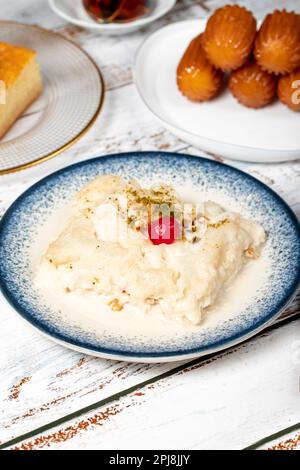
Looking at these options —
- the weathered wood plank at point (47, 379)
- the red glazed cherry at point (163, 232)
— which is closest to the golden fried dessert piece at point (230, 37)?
the red glazed cherry at point (163, 232)

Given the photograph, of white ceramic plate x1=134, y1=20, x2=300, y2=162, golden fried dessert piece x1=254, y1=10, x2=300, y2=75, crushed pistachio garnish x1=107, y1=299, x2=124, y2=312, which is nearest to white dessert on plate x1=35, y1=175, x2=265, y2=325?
crushed pistachio garnish x1=107, y1=299, x2=124, y2=312

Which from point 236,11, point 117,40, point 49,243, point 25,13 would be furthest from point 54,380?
point 25,13

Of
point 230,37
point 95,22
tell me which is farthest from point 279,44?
point 95,22

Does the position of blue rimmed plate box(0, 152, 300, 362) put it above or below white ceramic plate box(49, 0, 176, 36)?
below

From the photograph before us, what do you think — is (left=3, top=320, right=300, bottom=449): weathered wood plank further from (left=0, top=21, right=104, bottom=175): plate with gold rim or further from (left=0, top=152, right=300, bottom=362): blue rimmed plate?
(left=0, top=21, right=104, bottom=175): plate with gold rim

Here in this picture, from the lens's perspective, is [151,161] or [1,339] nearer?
[1,339]

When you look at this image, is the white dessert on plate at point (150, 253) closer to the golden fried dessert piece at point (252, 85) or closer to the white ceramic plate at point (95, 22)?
the golden fried dessert piece at point (252, 85)

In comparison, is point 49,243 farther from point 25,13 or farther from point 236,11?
point 25,13
